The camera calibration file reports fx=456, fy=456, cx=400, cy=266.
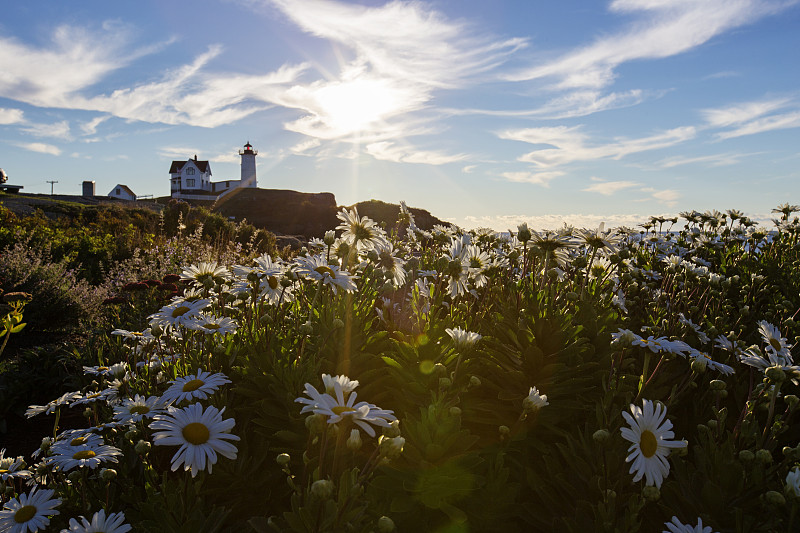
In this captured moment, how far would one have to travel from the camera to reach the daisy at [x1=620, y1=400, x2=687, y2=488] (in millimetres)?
1770

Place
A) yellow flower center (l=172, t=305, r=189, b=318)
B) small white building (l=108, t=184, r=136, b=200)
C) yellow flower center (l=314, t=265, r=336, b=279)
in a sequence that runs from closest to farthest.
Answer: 1. yellow flower center (l=314, t=265, r=336, b=279)
2. yellow flower center (l=172, t=305, r=189, b=318)
3. small white building (l=108, t=184, r=136, b=200)

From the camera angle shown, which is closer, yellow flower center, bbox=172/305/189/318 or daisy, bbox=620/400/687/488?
daisy, bbox=620/400/687/488

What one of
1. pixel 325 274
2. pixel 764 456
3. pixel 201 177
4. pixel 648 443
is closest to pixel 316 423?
pixel 648 443

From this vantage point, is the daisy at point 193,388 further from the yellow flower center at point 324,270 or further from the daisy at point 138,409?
the yellow flower center at point 324,270

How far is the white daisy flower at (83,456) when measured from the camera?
2221 mm

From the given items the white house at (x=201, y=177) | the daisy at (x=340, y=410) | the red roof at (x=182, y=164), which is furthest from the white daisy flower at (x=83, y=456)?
the red roof at (x=182, y=164)

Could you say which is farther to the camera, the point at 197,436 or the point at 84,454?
the point at 84,454

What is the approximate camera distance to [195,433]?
1812mm

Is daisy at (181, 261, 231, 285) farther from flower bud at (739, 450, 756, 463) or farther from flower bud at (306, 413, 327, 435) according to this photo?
flower bud at (739, 450, 756, 463)

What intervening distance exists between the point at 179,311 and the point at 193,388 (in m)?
0.98

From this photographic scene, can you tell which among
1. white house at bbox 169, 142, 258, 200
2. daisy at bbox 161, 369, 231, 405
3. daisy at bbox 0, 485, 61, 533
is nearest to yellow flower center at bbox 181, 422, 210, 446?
daisy at bbox 161, 369, 231, 405

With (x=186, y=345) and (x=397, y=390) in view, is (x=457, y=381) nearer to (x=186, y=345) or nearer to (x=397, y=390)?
(x=397, y=390)

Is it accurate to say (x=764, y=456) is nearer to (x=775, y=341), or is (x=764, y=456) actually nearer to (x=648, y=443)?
(x=648, y=443)

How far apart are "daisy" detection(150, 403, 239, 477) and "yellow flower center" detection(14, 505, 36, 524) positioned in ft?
3.26
